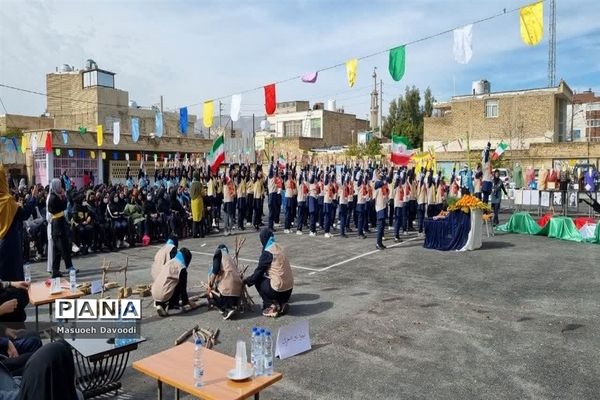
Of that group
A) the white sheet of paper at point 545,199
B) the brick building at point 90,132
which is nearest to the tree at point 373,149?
the brick building at point 90,132

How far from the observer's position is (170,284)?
7285 millimetres

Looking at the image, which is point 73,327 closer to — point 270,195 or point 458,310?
point 458,310

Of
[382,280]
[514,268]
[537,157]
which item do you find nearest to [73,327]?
[382,280]

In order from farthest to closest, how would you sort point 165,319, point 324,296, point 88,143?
1. point 88,143
2. point 324,296
3. point 165,319

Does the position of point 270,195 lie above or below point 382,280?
above

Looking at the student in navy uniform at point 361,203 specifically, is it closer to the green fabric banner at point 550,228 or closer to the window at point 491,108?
the green fabric banner at point 550,228

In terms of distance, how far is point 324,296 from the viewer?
8.42 metres

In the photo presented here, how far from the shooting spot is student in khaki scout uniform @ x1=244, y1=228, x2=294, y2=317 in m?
7.27

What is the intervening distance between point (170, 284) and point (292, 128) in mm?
46600

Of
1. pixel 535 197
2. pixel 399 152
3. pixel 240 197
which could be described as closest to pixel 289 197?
pixel 240 197

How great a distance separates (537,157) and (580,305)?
2674cm

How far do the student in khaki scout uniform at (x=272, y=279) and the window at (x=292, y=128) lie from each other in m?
45.2

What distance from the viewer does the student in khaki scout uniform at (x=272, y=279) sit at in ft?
23.9

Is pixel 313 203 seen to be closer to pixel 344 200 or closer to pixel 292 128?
pixel 344 200
